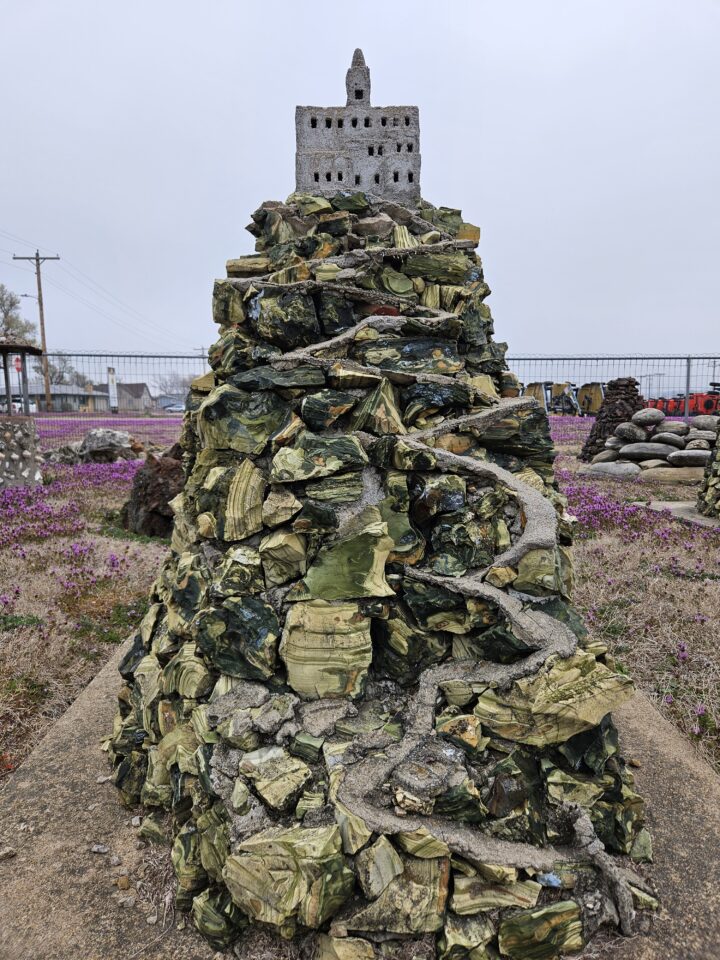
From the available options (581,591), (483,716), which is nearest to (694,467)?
(581,591)

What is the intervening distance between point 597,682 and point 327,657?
1.70 m

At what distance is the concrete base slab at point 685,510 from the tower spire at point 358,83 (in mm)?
10504

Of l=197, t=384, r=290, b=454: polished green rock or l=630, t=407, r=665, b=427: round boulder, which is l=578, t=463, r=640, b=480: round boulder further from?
l=197, t=384, r=290, b=454: polished green rock

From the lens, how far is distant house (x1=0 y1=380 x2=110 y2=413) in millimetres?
50625

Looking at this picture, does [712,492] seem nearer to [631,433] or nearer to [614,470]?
[614,470]

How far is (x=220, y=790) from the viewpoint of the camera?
11.4ft

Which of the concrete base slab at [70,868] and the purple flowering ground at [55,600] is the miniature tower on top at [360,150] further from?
the purple flowering ground at [55,600]

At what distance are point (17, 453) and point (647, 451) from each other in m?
20.0

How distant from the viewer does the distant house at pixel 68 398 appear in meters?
50.6

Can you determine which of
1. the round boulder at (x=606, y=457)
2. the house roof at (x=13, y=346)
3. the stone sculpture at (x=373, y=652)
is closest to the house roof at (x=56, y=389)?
the house roof at (x=13, y=346)

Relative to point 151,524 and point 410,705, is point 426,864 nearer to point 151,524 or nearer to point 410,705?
point 410,705

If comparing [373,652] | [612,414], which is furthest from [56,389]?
[373,652]

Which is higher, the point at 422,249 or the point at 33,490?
the point at 422,249

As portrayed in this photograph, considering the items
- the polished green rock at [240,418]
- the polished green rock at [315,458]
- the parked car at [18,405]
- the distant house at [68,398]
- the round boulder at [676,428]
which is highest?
the distant house at [68,398]
